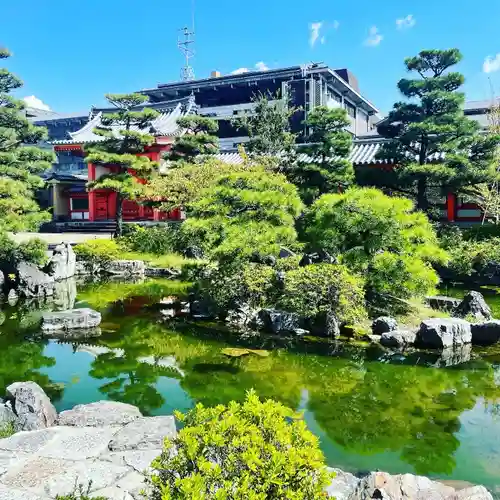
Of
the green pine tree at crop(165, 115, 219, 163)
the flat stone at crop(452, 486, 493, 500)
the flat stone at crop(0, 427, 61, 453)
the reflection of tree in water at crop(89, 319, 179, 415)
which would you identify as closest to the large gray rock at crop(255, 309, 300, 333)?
the reflection of tree in water at crop(89, 319, 179, 415)

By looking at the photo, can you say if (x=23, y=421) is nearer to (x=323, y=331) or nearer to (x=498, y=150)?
(x=323, y=331)

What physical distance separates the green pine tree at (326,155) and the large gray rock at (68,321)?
422 inches

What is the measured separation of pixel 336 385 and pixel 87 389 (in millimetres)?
4184

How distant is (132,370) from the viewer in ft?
31.2

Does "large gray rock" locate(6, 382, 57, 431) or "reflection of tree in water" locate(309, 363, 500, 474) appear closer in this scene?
"reflection of tree in water" locate(309, 363, 500, 474)

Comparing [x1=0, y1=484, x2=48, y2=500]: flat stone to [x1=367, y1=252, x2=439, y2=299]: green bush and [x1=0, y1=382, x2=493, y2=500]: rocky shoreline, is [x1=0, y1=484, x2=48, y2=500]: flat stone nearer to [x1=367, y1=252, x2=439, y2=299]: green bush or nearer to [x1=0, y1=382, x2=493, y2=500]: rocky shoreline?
[x1=0, y1=382, x2=493, y2=500]: rocky shoreline

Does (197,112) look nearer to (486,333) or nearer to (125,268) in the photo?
(125,268)

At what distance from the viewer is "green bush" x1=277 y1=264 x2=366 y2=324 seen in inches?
432

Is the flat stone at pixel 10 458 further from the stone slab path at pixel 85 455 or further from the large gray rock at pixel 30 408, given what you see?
the large gray rock at pixel 30 408

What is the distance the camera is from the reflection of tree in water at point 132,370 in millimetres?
8203

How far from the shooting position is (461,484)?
5.47 m

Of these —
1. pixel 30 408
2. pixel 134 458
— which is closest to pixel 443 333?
pixel 134 458

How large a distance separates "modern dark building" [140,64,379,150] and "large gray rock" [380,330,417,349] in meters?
23.7

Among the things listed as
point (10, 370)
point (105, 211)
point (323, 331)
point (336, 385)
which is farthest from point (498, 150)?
point (105, 211)
